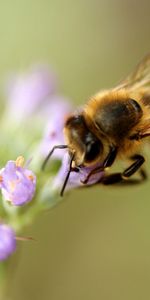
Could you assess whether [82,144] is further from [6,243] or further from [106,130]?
[6,243]

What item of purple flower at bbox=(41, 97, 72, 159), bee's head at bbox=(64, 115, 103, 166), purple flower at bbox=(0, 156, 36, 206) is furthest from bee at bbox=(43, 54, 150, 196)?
purple flower at bbox=(41, 97, 72, 159)

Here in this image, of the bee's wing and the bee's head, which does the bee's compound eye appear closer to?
the bee's head

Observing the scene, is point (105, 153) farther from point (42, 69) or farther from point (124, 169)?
point (42, 69)

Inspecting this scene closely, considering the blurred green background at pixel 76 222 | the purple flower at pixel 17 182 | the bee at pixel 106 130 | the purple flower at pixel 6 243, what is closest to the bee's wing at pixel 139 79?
the bee at pixel 106 130

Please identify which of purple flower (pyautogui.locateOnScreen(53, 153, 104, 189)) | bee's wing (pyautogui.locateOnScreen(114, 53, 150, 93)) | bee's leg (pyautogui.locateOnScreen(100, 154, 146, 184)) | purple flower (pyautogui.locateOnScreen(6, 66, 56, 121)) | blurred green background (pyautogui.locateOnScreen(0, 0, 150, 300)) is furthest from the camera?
blurred green background (pyautogui.locateOnScreen(0, 0, 150, 300))

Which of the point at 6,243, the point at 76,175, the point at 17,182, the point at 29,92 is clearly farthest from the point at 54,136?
the point at 29,92

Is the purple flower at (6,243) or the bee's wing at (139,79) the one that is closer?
the purple flower at (6,243)

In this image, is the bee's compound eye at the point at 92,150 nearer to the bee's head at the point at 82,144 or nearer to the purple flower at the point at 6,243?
the bee's head at the point at 82,144
